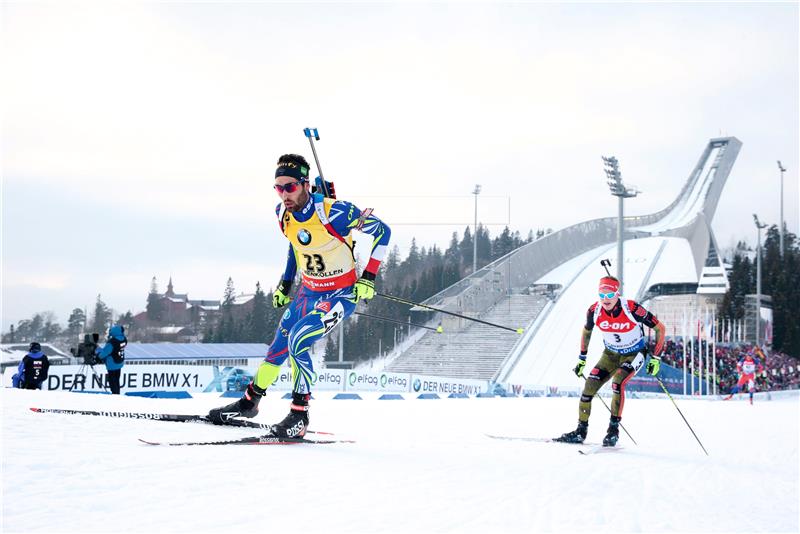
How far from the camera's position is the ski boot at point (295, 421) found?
5250mm

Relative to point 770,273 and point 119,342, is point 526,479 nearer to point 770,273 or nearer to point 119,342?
point 119,342

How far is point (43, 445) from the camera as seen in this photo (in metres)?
4.18

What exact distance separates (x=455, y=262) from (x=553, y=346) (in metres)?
24.8

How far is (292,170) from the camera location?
554 cm

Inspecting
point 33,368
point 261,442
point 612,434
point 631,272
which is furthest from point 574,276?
point 261,442

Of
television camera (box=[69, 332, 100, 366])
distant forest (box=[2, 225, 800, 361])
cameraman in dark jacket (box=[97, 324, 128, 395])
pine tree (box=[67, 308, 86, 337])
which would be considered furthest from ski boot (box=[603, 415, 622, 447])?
pine tree (box=[67, 308, 86, 337])

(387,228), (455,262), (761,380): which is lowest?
(761,380)

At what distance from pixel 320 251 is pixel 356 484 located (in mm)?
2198

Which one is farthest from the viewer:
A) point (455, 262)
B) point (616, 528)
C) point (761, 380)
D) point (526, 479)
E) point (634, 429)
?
point (455, 262)

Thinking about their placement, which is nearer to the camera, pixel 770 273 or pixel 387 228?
pixel 387 228

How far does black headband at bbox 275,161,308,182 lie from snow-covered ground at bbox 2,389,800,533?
1961 mm

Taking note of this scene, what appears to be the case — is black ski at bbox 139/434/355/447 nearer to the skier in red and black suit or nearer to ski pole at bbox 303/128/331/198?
ski pole at bbox 303/128/331/198

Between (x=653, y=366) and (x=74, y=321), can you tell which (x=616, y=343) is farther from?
(x=74, y=321)

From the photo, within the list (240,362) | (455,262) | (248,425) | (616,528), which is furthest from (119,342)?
(455,262)
